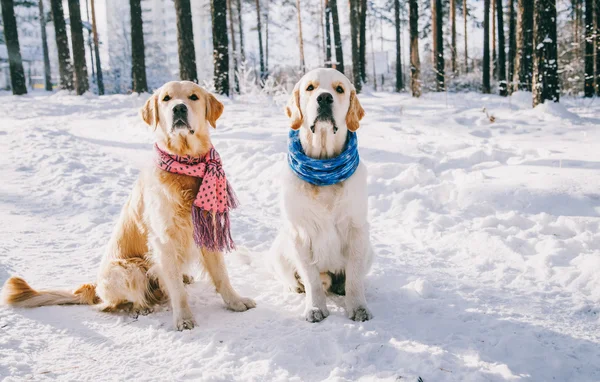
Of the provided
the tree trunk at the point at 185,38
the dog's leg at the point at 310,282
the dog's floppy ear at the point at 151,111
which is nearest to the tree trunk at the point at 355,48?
the tree trunk at the point at 185,38

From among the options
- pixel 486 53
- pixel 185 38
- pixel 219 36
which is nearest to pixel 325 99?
pixel 219 36

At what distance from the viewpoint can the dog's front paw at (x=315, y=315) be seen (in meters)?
2.71

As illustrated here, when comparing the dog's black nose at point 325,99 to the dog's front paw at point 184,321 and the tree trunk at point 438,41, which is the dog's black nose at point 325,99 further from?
the tree trunk at point 438,41

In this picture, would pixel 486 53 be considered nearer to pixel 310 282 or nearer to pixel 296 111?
pixel 296 111

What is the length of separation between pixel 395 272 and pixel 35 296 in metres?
2.63

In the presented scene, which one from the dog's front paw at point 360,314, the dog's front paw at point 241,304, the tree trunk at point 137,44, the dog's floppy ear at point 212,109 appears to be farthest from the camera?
the tree trunk at point 137,44

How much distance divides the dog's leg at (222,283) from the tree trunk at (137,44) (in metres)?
12.4

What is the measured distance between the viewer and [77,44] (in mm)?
16750

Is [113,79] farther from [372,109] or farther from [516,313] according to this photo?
[516,313]

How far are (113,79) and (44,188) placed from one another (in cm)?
3153

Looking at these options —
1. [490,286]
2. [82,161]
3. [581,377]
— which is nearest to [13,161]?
[82,161]

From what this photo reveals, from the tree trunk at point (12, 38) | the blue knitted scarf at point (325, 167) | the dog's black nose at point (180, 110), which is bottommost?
the blue knitted scarf at point (325, 167)

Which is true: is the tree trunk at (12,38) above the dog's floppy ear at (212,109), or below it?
above

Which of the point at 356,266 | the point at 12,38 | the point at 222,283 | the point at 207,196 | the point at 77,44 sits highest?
the point at 12,38
